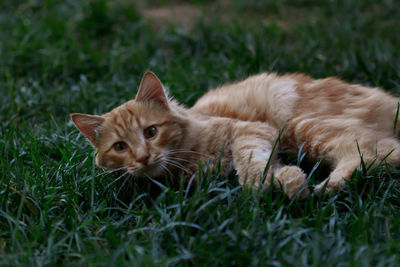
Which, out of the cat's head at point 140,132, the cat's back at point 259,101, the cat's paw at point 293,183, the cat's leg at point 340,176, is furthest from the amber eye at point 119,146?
the cat's leg at point 340,176

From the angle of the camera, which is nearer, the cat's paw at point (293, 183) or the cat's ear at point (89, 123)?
the cat's paw at point (293, 183)

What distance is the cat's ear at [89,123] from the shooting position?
10.9 feet

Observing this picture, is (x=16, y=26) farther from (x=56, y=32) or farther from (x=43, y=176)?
(x=43, y=176)

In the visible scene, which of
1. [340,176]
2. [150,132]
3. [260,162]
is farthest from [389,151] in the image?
[150,132]

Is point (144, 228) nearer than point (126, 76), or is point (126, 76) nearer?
point (144, 228)

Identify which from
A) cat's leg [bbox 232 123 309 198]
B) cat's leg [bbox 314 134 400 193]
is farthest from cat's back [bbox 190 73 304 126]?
cat's leg [bbox 314 134 400 193]

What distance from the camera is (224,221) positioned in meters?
2.54

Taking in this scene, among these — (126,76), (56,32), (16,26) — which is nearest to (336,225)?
→ (126,76)

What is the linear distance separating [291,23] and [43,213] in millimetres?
4831

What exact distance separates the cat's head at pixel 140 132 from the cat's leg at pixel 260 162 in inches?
19.1

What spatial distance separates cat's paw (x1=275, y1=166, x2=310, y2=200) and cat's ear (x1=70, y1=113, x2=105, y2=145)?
1.46m

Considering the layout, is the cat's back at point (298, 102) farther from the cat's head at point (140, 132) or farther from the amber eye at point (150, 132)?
the amber eye at point (150, 132)

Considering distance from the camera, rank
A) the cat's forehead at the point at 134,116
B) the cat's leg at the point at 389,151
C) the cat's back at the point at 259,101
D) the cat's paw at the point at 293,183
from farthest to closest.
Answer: the cat's back at the point at 259,101 → the cat's forehead at the point at 134,116 → the cat's leg at the point at 389,151 → the cat's paw at the point at 293,183

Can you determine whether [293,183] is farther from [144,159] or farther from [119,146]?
[119,146]
